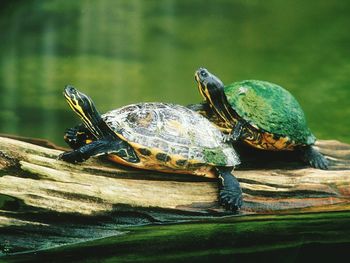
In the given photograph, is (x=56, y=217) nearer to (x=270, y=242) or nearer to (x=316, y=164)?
(x=270, y=242)

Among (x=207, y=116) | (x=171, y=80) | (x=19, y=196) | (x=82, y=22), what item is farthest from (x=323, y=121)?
(x=82, y=22)

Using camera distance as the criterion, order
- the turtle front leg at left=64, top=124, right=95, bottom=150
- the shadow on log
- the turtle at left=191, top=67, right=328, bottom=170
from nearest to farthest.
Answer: the shadow on log < the turtle front leg at left=64, top=124, right=95, bottom=150 < the turtle at left=191, top=67, right=328, bottom=170

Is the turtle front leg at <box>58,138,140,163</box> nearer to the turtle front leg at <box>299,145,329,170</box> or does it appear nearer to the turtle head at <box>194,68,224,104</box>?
the turtle head at <box>194,68,224,104</box>

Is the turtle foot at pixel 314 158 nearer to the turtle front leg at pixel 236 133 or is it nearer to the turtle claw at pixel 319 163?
the turtle claw at pixel 319 163

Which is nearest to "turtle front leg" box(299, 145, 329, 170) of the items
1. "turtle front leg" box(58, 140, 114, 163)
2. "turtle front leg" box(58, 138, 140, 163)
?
"turtle front leg" box(58, 138, 140, 163)

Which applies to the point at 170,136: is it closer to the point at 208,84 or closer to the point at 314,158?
the point at 208,84

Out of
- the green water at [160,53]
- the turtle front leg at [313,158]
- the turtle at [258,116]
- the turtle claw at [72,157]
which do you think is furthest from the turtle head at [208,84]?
the green water at [160,53]
